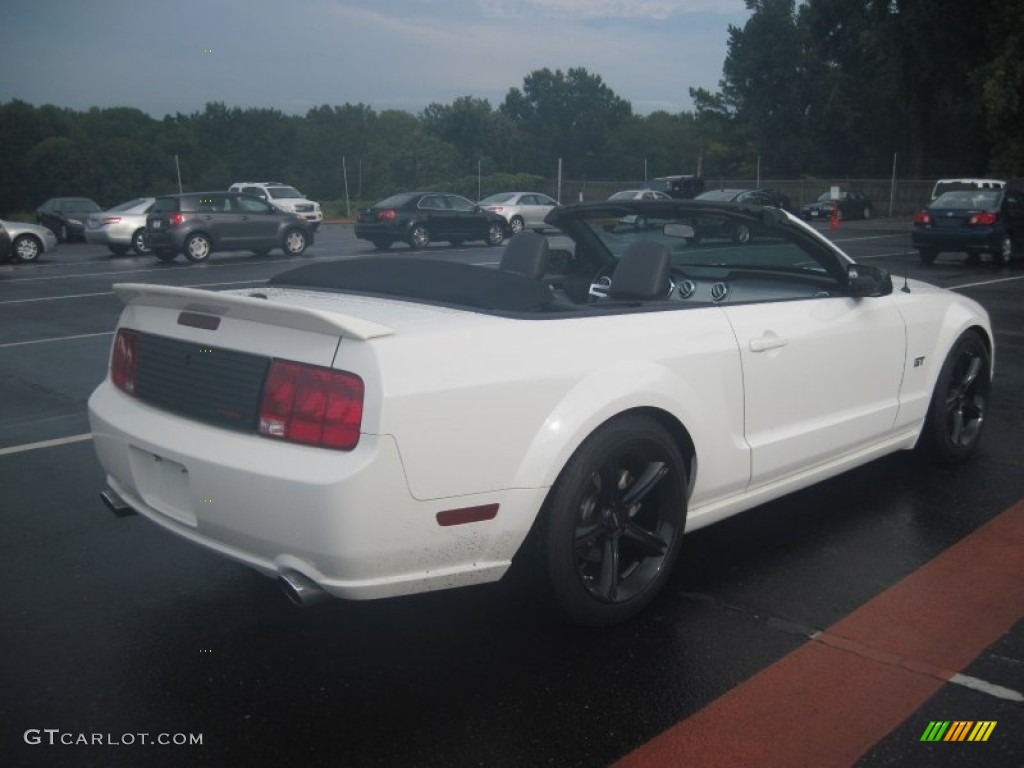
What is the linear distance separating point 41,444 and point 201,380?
339cm

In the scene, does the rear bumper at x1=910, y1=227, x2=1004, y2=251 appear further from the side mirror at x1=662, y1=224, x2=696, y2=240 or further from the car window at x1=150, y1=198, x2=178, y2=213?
the side mirror at x1=662, y1=224, x2=696, y2=240

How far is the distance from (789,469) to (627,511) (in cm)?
97

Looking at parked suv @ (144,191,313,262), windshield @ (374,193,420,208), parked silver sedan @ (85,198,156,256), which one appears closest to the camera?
parked suv @ (144,191,313,262)

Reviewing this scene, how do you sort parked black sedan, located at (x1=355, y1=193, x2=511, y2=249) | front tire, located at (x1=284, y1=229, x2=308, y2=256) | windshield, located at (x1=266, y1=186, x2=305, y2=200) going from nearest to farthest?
front tire, located at (x1=284, y1=229, x2=308, y2=256) < parked black sedan, located at (x1=355, y1=193, x2=511, y2=249) < windshield, located at (x1=266, y1=186, x2=305, y2=200)

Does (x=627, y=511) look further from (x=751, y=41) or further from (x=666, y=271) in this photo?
(x=751, y=41)

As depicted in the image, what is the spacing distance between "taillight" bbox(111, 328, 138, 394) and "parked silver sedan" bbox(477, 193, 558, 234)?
81.9ft

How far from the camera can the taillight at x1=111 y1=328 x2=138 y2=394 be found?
3.51m

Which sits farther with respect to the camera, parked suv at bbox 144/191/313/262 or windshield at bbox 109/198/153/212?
windshield at bbox 109/198/153/212

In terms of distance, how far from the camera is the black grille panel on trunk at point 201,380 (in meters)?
2.98

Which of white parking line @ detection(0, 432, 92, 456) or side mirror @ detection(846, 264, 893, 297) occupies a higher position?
side mirror @ detection(846, 264, 893, 297)

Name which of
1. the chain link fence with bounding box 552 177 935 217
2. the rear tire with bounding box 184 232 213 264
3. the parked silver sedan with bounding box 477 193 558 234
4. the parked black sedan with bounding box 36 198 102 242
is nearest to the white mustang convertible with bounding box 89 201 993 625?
the rear tire with bounding box 184 232 213 264

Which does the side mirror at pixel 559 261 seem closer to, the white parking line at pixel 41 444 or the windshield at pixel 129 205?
the white parking line at pixel 41 444

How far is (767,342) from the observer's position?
3807 millimetres

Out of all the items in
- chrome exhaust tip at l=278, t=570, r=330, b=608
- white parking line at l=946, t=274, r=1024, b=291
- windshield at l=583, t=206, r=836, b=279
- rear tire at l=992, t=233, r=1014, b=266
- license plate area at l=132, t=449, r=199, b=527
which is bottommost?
white parking line at l=946, t=274, r=1024, b=291
